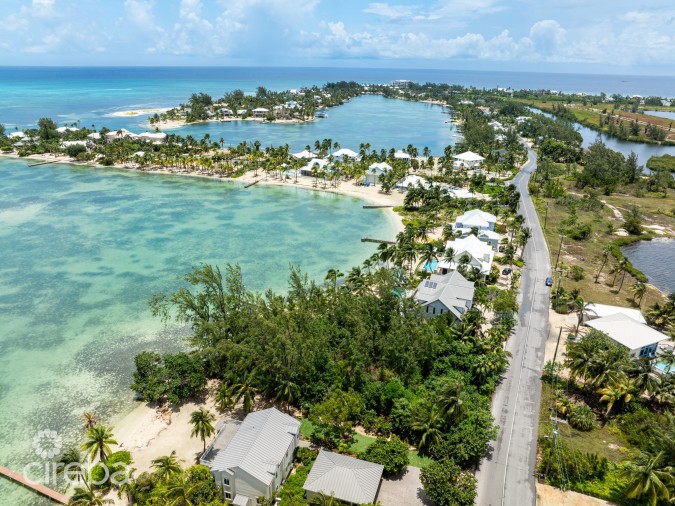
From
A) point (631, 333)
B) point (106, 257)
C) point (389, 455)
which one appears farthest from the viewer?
point (106, 257)

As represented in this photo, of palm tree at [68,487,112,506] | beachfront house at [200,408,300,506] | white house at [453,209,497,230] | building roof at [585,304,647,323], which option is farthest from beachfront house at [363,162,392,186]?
palm tree at [68,487,112,506]

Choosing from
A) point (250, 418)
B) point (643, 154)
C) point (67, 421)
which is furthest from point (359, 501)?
point (643, 154)

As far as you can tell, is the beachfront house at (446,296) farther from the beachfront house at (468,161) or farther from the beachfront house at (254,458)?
the beachfront house at (468,161)

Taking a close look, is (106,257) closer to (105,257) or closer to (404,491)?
(105,257)

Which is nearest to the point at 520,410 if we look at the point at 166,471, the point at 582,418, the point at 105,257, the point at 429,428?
the point at 582,418

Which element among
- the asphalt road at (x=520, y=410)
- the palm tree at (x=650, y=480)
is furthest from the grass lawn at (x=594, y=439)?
the palm tree at (x=650, y=480)

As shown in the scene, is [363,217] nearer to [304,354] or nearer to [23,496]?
[304,354]

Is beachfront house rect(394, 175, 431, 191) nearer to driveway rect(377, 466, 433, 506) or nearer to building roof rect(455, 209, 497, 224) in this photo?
building roof rect(455, 209, 497, 224)
